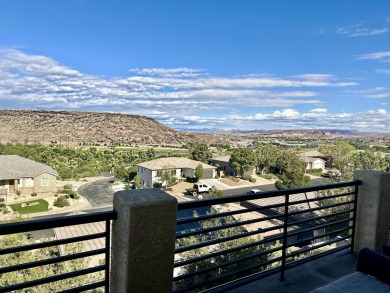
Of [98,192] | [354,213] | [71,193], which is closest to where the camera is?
[354,213]

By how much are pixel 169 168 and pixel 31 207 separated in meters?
20.1

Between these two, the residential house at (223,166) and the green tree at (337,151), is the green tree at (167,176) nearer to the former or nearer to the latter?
the residential house at (223,166)

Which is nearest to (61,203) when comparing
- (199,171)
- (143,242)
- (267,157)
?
(199,171)

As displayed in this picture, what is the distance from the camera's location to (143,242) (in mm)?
2057

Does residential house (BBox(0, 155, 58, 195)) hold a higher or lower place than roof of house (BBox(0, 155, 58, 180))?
lower

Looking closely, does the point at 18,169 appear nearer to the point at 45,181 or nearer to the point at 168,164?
the point at 45,181

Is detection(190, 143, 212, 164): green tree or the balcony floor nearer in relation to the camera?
the balcony floor

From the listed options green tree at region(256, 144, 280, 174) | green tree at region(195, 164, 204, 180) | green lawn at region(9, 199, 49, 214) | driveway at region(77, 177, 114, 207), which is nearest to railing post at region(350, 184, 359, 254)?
green lawn at region(9, 199, 49, 214)

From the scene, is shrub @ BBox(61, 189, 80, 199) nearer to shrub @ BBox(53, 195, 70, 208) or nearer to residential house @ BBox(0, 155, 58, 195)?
residential house @ BBox(0, 155, 58, 195)

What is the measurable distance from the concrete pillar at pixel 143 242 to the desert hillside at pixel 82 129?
92.6 m

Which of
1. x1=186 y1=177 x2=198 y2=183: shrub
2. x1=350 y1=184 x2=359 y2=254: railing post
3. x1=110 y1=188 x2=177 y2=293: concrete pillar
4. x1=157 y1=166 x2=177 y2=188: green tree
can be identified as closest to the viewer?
x1=110 y1=188 x2=177 y2=293: concrete pillar

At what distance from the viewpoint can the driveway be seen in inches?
1522

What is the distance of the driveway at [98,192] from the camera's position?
38656mm

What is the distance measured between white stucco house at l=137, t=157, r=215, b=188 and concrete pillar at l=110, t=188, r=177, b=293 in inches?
1747
